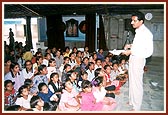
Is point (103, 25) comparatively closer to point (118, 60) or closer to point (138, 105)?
point (118, 60)

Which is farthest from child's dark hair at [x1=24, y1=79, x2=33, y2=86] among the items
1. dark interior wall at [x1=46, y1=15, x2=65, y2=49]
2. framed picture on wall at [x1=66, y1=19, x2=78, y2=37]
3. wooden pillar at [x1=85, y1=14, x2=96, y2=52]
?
framed picture on wall at [x1=66, y1=19, x2=78, y2=37]

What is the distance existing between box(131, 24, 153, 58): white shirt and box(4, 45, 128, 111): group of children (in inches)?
21.2

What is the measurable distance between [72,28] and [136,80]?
3.89 metres

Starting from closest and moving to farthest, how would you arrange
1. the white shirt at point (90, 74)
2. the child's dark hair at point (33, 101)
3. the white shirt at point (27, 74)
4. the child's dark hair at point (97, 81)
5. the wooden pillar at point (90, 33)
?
the child's dark hair at point (33, 101)
the child's dark hair at point (97, 81)
the white shirt at point (27, 74)
the white shirt at point (90, 74)
the wooden pillar at point (90, 33)

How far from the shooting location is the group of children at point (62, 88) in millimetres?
2705

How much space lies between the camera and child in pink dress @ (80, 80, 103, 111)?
8.91 ft

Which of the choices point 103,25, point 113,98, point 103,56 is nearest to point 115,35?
point 103,25

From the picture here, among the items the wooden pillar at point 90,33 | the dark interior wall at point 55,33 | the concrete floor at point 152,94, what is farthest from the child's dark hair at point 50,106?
the dark interior wall at point 55,33

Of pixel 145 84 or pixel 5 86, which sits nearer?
pixel 5 86

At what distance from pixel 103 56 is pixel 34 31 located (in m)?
3.35

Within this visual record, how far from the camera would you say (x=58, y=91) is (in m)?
2.92

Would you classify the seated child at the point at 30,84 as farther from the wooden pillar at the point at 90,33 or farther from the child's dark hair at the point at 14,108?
the wooden pillar at the point at 90,33

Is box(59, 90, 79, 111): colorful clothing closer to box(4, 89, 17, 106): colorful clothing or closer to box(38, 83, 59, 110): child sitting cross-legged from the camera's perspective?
box(38, 83, 59, 110): child sitting cross-legged

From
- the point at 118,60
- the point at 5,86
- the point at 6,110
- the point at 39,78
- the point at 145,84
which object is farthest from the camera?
the point at 118,60
